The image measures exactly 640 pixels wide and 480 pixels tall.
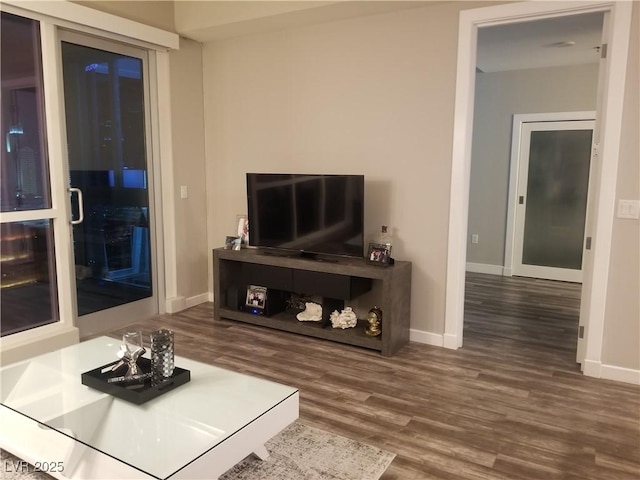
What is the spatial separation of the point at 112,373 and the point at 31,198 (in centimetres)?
187

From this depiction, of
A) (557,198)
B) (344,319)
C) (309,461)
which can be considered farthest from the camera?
(557,198)

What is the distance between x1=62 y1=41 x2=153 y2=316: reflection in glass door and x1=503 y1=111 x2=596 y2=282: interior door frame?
4.30m

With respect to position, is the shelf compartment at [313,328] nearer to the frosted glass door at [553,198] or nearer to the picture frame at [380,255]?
the picture frame at [380,255]

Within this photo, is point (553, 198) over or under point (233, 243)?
over

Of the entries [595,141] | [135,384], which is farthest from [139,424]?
[595,141]

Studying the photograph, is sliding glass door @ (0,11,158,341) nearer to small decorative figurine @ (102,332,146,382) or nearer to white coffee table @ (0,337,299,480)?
white coffee table @ (0,337,299,480)

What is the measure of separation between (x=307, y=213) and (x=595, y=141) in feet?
6.61

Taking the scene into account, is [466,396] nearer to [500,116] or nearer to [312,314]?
[312,314]

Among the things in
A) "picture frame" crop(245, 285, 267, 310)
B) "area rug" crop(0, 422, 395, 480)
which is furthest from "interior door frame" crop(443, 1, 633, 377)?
"area rug" crop(0, 422, 395, 480)

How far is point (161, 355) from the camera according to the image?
2.17m

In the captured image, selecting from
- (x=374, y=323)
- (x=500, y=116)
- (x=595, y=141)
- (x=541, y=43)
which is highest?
(x=541, y=43)

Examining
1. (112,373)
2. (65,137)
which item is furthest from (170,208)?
(112,373)

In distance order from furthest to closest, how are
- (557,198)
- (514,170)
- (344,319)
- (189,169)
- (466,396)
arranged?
1. (514,170)
2. (557,198)
3. (189,169)
4. (344,319)
5. (466,396)

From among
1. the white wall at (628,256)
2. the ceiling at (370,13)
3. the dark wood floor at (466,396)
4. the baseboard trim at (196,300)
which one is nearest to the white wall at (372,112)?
the ceiling at (370,13)
